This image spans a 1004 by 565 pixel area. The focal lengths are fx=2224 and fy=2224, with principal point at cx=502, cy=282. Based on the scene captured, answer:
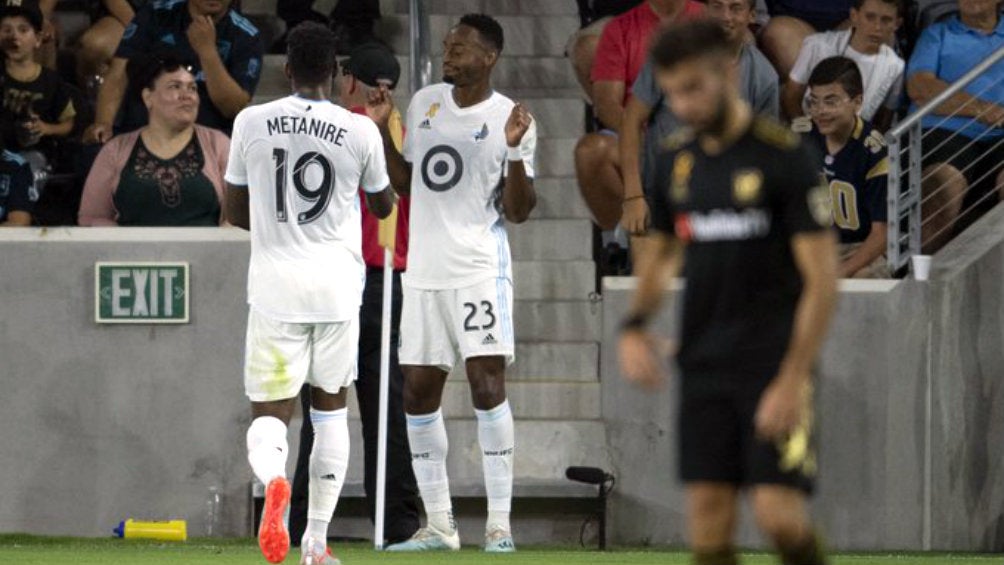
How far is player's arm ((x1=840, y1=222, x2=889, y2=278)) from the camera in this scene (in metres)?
12.8

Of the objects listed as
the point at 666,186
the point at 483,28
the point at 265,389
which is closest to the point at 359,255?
the point at 265,389

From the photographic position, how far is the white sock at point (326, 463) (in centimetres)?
943

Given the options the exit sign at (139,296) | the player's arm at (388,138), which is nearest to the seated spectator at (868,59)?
the player's arm at (388,138)

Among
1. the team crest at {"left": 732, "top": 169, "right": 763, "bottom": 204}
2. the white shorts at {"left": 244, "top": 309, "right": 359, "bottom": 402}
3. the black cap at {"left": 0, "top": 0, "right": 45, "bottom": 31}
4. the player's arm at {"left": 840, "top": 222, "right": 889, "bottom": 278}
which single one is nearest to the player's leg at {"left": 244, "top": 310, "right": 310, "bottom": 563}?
the white shorts at {"left": 244, "top": 309, "right": 359, "bottom": 402}

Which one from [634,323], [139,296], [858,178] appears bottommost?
[634,323]

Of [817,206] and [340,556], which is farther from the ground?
[817,206]

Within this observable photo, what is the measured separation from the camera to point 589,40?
45.6 feet

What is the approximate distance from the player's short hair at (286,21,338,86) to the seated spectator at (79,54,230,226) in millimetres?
3352

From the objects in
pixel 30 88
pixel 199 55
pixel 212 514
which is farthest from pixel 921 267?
pixel 30 88

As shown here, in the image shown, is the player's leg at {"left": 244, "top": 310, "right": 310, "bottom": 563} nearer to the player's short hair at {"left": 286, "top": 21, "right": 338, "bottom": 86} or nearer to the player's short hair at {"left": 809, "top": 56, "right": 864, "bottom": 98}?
the player's short hair at {"left": 286, "top": 21, "right": 338, "bottom": 86}

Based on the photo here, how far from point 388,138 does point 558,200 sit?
3.46 m

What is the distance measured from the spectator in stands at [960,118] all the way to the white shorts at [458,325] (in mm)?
3227

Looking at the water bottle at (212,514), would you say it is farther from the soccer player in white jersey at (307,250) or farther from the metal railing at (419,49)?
the soccer player in white jersey at (307,250)

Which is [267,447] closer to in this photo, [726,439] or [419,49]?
[726,439]
